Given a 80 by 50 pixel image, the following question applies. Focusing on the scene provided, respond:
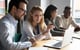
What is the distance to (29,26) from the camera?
2.59 meters

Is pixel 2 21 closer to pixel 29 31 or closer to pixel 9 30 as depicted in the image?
pixel 9 30

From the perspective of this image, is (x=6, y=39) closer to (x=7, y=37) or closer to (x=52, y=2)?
(x=7, y=37)

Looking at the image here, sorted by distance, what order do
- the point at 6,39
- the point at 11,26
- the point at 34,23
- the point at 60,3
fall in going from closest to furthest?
1. the point at 6,39
2. the point at 11,26
3. the point at 34,23
4. the point at 60,3

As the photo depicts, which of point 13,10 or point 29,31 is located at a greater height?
point 13,10

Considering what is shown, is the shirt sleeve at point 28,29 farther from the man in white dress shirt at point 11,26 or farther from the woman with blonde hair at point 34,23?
the man in white dress shirt at point 11,26

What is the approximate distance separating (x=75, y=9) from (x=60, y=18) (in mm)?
1457

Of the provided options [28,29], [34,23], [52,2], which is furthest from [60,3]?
[28,29]

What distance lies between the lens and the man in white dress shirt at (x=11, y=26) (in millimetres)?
1930

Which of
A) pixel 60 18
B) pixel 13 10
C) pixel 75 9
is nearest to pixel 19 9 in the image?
pixel 13 10

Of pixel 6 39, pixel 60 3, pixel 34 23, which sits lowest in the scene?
pixel 6 39

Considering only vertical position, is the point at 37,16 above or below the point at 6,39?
above

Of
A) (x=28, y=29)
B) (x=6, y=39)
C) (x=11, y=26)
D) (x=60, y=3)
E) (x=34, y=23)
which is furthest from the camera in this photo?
(x=60, y=3)

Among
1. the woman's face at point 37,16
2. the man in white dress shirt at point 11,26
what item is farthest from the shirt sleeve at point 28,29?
the man in white dress shirt at point 11,26

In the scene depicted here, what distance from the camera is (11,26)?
208 centimetres
